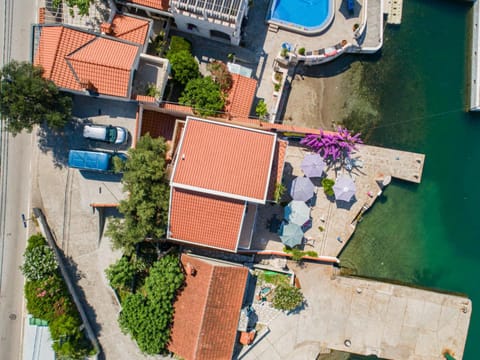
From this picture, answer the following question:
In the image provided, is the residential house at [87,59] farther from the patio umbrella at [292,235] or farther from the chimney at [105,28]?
the patio umbrella at [292,235]

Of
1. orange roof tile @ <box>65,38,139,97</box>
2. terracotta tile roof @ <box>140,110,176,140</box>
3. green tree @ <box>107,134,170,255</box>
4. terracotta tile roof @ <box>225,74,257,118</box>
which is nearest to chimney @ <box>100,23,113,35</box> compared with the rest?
orange roof tile @ <box>65,38,139,97</box>

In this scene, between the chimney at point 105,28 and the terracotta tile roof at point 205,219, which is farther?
the chimney at point 105,28

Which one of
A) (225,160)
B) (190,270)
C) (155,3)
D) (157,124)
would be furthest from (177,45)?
(190,270)

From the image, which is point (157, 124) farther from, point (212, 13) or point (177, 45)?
point (212, 13)

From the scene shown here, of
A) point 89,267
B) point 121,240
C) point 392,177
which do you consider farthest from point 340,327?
point 89,267

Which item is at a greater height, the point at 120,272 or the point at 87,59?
the point at 87,59

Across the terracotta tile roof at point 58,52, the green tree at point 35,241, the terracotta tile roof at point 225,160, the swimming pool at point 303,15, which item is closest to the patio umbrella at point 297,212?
the terracotta tile roof at point 225,160
